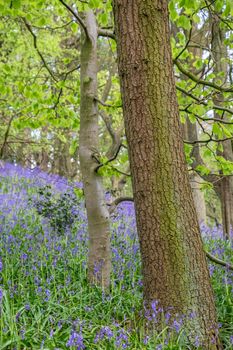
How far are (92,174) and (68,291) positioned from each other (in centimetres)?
126

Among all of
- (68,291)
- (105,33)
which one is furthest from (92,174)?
(105,33)

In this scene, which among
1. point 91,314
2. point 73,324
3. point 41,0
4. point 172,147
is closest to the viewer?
point 73,324

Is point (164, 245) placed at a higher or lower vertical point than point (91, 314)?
higher

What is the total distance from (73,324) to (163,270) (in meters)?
0.76

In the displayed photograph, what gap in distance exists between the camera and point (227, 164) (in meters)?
4.21

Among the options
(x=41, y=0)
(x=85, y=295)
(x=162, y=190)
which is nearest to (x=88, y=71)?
(x=41, y=0)

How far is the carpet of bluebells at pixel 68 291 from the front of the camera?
3.02 m

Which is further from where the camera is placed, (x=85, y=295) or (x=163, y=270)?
(x=85, y=295)

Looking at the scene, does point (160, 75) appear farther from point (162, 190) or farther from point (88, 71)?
point (88, 71)

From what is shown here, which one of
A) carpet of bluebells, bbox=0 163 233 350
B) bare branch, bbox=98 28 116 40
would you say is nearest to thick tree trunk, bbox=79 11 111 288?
bare branch, bbox=98 28 116 40

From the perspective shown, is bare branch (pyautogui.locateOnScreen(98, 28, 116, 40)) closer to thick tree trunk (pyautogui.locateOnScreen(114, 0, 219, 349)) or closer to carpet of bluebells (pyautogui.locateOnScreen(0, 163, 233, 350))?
thick tree trunk (pyautogui.locateOnScreen(114, 0, 219, 349))

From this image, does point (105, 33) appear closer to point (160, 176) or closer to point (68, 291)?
point (160, 176)

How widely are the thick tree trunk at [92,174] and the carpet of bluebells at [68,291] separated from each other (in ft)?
0.62

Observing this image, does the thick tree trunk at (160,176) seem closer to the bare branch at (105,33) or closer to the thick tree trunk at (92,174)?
the thick tree trunk at (92,174)
